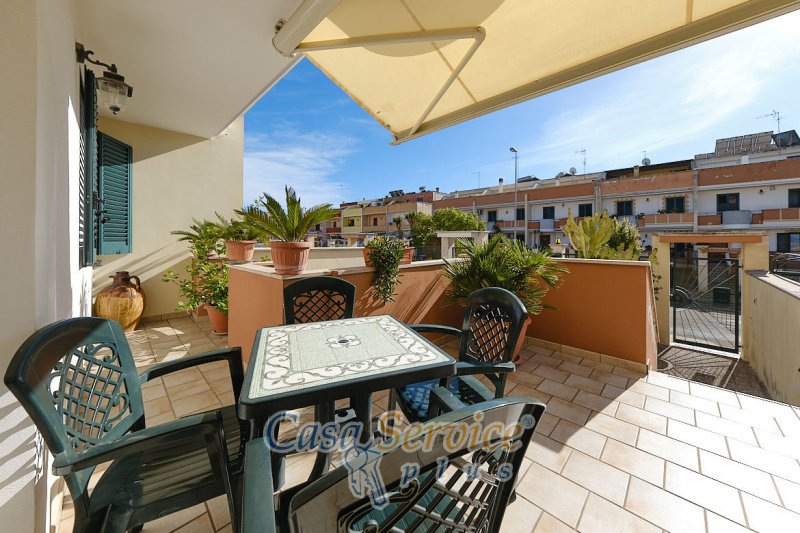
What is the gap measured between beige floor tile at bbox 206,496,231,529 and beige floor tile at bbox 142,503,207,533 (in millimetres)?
38

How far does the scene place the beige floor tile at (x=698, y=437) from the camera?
6.80 ft

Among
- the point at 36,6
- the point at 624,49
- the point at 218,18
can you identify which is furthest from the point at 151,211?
the point at 624,49

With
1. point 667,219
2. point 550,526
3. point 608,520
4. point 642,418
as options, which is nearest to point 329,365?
point 550,526

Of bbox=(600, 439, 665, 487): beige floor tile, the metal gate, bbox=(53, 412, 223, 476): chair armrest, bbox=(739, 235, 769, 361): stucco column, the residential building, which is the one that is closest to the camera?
bbox=(53, 412, 223, 476): chair armrest

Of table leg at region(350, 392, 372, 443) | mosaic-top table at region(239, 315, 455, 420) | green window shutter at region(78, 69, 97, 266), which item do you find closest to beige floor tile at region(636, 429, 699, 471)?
mosaic-top table at region(239, 315, 455, 420)

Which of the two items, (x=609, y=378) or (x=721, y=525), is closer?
(x=721, y=525)

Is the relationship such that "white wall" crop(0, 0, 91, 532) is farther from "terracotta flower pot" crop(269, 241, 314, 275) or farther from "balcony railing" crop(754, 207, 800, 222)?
"balcony railing" crop(754, 207, 800, 222)

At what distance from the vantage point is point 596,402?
2.67m

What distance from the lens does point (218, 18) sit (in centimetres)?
249

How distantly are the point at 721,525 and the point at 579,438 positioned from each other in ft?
2.43

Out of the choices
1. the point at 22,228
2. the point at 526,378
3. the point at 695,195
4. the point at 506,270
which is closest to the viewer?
the point at 22,228

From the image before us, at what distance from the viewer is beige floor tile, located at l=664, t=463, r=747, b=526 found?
161 centimetres

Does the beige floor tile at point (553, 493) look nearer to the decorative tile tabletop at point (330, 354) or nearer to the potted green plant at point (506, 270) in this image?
the decorative tile tabletop at point (330, 354)

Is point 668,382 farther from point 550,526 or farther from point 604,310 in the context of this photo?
point 550,526
